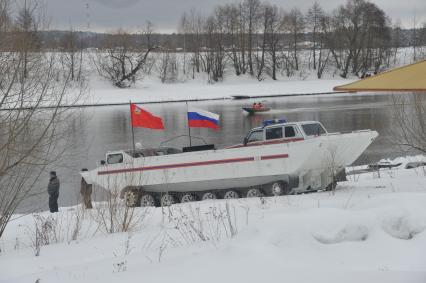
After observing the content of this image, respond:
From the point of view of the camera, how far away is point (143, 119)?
72.9ft

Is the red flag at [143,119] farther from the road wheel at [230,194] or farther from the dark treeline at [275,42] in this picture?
the dark treeline at [275,42]

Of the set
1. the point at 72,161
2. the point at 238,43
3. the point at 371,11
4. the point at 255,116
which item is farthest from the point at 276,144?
the point at 371,11

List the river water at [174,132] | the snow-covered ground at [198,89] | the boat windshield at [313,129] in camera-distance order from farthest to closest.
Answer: the snow-covered ground at [198,89], the river water at [174,132], the boat windshield at [313,129]

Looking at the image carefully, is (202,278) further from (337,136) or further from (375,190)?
(337,136)

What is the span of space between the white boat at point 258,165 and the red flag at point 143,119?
4.40ft

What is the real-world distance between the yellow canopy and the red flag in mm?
13454

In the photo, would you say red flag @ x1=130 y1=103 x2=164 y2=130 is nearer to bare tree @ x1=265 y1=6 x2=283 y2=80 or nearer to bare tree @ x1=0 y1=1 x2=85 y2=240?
bare tree @ x1=0 y1=1 x2=85 y2=240

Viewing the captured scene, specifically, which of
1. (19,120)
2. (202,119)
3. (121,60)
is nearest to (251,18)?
(121,60)

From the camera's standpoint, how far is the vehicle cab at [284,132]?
19797 millimetres

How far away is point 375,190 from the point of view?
51.4 ft

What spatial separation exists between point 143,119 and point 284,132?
5582mm

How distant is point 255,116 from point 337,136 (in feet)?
134

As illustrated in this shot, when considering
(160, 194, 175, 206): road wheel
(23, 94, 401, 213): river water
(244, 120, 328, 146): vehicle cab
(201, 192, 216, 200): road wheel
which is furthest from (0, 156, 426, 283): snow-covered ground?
(23, 94, 401, 213): river water

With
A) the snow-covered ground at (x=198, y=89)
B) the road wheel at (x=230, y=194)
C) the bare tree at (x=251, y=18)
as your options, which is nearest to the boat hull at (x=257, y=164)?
the road wheel at (x=230, y=194)
